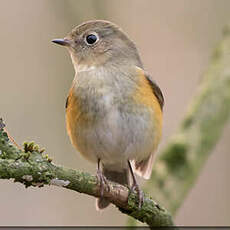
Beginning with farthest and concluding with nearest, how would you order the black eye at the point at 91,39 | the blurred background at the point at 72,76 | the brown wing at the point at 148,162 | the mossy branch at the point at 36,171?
the blurred background at the point at 72,76, the black eye at the point at 91,39, the brown wing at the point at 148,162, the mossy branch at the point at 36,171

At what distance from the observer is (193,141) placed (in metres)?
4.05

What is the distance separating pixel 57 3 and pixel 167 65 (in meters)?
1.95

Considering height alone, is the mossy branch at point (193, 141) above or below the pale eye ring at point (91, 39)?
below

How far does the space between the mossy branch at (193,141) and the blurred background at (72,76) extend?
3.76ft

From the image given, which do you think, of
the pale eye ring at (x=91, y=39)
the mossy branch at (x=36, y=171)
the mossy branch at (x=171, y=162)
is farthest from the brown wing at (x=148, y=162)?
the mossy branch at (x=36, y=171)

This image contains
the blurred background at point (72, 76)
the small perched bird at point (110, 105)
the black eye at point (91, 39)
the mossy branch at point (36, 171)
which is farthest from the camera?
the blurred background at point (72, 76)

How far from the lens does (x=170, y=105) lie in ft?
22.0

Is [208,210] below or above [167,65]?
below

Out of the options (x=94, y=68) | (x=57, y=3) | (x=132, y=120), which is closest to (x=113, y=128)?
(x=132, y=120)

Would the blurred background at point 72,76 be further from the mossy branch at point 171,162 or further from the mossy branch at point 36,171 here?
the mossy branch at point 36,171

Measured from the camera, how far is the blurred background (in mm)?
5605

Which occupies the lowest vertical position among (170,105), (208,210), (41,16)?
(208,210)

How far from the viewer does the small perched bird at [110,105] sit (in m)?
3.72

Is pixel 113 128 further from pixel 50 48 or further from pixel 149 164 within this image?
pixel 50 48
